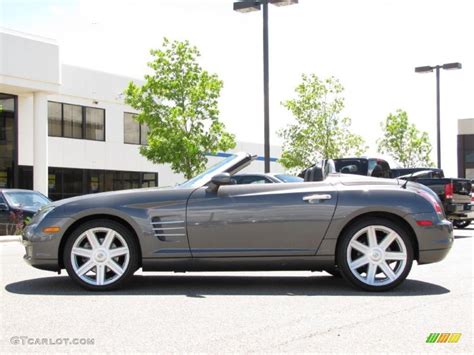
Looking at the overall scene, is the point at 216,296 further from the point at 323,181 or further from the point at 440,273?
the point at 440,273

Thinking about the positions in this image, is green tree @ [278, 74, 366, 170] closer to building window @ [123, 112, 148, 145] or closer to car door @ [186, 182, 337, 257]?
building window @ [123, 112, 148, 145]

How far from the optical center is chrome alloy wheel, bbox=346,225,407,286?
6625 mm

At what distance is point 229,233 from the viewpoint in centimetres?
659

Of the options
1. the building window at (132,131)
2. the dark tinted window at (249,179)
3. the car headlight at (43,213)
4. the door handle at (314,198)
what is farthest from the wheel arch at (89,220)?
the building window at (132,131)

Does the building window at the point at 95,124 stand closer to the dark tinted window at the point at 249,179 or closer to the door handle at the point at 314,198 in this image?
the dark tinted window at the point at 249,179

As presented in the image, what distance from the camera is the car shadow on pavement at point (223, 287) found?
651 cm

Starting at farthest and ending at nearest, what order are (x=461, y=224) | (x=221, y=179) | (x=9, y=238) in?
(x=461, y=224) → (x=9, y=238) → (x=221, y=179)

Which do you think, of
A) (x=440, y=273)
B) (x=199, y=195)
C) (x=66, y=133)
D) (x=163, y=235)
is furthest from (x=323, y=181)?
(x=66, y=133)

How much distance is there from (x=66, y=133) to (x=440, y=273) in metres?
25.7
